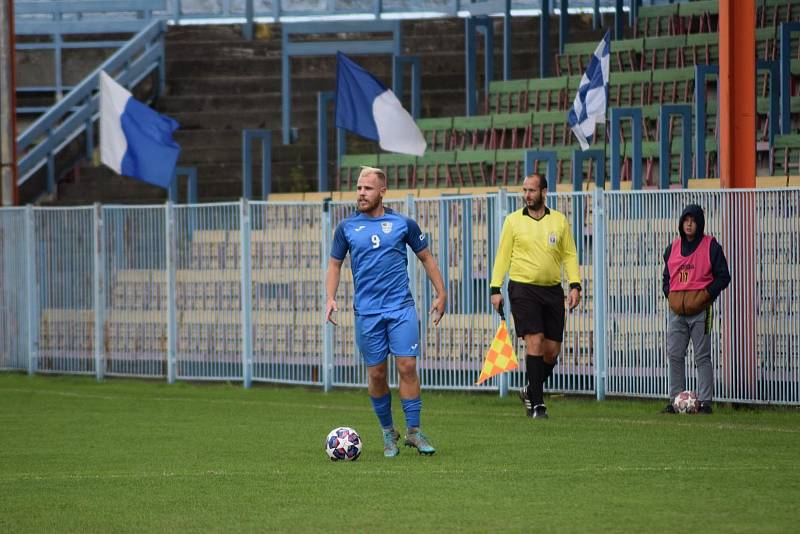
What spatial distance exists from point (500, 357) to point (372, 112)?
7.60 metres

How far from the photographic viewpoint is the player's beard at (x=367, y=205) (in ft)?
40.7

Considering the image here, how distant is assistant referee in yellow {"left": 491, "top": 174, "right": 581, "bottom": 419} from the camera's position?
15602mm

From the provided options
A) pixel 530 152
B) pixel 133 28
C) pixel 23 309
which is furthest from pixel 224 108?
pixel 530 152

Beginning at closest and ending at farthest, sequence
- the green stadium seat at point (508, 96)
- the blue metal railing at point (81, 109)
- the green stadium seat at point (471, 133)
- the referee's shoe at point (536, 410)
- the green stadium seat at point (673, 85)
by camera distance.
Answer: the referee's shoe at point (536, 410), the green stadium seat at point (673, 85), the green stadium seat at point (471, 133), the green stadium seat at point (508, 96), the blue metal railing at point (81, 109)

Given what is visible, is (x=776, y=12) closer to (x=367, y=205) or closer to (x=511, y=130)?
(x=511, y=130)

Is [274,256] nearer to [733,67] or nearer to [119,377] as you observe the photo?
[119,377]

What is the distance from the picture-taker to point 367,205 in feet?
40.8

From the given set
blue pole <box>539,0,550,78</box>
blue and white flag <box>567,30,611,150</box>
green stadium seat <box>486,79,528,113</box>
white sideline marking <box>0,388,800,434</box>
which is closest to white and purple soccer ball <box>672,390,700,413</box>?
white sideline marking <box>0,388,800,434</box>

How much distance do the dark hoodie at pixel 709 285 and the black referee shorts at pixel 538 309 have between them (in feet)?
4.36

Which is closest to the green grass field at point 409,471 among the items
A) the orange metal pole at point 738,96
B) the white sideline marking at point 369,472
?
the white sideline marking at point 369,472

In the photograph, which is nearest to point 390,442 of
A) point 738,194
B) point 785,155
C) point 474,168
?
point 738,194

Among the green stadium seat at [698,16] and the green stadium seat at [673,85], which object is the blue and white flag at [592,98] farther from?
the green stadium seat at [698,16]

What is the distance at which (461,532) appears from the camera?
8.92m

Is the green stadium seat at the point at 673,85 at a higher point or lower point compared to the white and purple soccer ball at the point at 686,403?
higher
